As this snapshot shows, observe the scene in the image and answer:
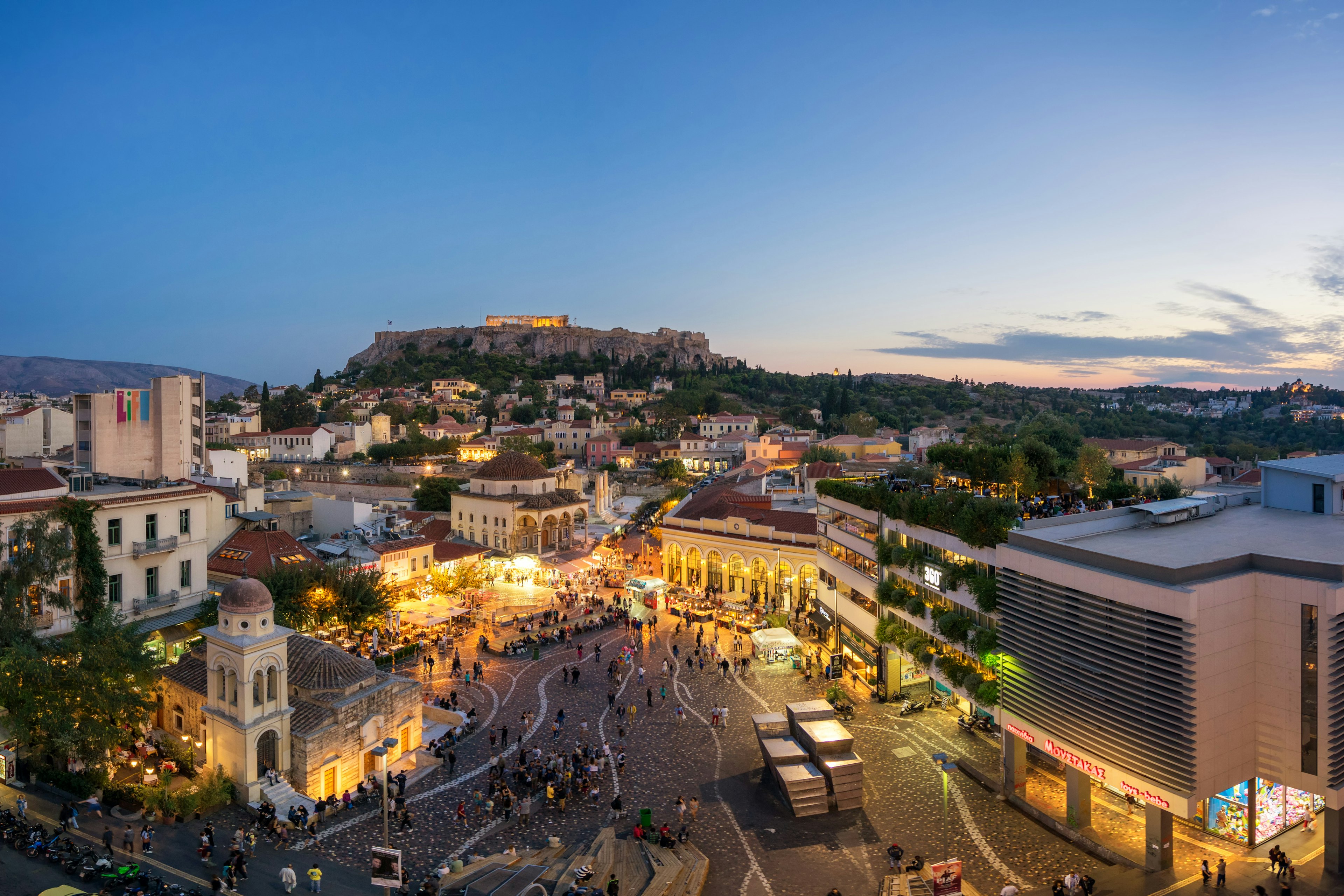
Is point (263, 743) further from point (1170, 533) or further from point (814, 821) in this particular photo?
point (1170, 533)

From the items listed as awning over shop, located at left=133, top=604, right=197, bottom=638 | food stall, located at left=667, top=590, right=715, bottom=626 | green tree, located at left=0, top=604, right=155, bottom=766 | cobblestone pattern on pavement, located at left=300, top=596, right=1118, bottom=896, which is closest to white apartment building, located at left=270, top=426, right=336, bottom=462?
food stall, located at left=667, top=590, right=715, bottom=626

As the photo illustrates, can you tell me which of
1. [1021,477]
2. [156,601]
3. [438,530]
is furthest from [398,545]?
[1021,477]

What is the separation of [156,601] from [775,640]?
22867 mm

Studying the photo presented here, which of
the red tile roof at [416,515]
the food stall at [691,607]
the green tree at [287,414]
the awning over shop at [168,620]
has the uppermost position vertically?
the green tree at [287,414]

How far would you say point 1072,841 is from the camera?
16812mm

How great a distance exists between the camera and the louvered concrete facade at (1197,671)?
1458 centimetres

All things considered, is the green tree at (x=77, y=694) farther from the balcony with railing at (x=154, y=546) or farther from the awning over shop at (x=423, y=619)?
the awning over shop at (x=423, y=619)

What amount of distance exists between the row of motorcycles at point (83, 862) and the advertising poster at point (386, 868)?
355cm

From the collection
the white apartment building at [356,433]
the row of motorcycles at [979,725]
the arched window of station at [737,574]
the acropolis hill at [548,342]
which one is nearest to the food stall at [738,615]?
the arched window of station at [737,574]

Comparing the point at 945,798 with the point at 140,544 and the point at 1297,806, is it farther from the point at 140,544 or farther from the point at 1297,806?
the point at 140,544

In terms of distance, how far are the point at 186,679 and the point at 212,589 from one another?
42.3 feet

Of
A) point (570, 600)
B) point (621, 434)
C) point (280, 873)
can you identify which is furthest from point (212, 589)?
point (621, 434)

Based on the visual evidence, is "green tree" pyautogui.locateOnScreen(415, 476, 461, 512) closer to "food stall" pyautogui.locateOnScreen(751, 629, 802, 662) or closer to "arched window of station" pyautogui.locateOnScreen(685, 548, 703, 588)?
"arched window of station" pyautogui.locateOnScreen(685, 548, 703, 588)

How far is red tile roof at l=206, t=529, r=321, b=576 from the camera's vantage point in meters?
32.9
